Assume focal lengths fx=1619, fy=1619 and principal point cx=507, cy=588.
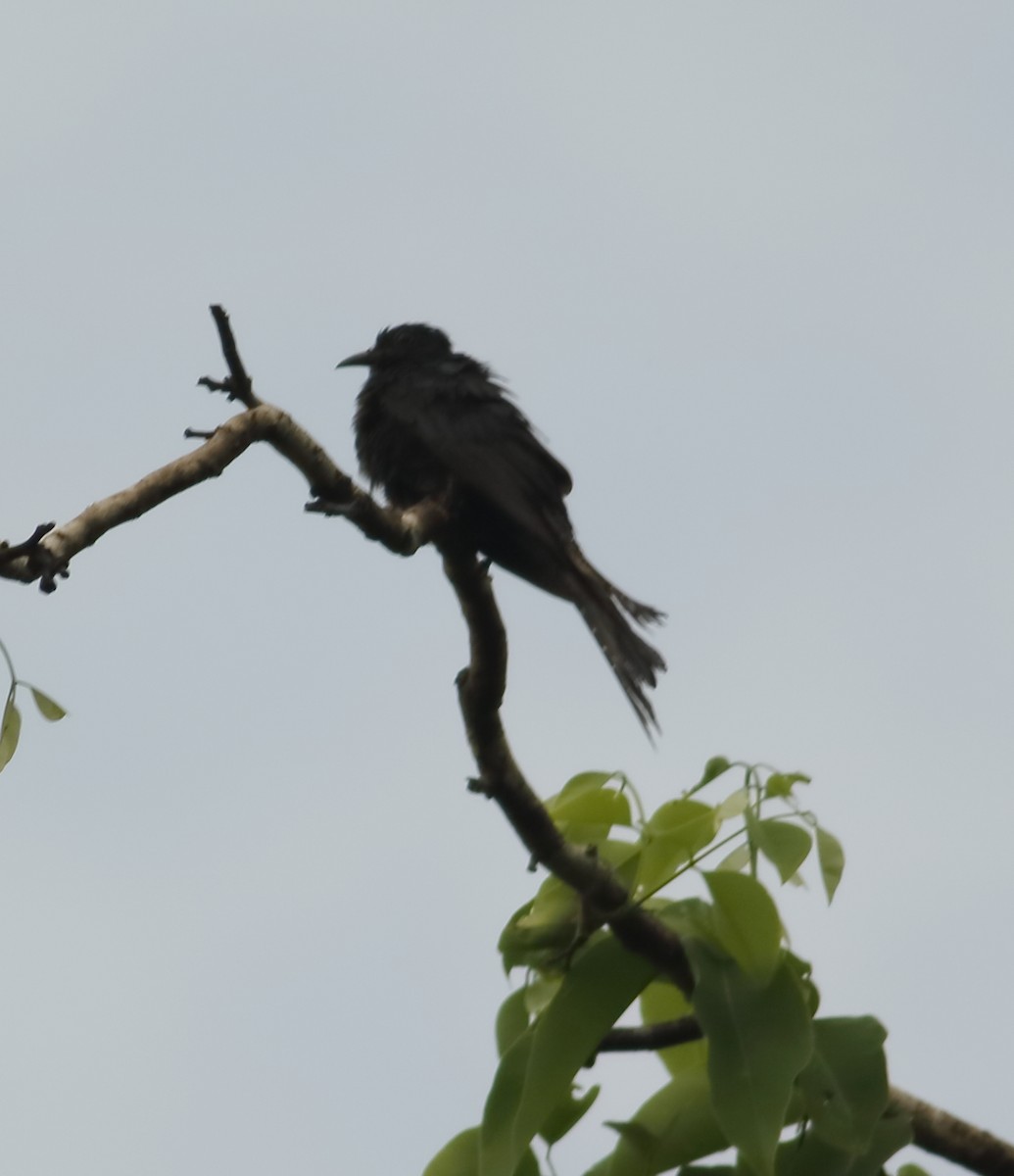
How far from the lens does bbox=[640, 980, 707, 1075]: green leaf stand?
325 cm

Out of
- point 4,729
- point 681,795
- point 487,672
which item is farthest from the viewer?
point 487,672

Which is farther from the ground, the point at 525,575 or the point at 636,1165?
the point at 525,575

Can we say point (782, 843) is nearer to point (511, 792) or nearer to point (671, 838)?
point (671, 838)

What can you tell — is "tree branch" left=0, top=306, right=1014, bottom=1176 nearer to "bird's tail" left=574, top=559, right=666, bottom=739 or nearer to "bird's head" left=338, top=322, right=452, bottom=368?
"bird's tail" left=574, top=559, right=666, bottom=739

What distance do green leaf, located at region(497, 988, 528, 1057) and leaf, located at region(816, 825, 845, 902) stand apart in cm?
65

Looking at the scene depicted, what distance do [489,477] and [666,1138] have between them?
264cm

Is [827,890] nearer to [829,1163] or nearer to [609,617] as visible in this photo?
[829,1163]

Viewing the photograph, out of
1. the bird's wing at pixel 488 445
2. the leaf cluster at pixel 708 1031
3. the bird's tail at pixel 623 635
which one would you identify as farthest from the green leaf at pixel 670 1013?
the bird's wing at pixel 488 445

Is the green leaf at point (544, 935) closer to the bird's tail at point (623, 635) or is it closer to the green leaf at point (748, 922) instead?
the green leaf at point (748, 922)

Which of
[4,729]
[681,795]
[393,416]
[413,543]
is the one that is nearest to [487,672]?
[413,543]

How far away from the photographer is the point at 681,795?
10.3ft

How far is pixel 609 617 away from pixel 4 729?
2.53 m

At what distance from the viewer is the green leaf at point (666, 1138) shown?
3002 millimetres

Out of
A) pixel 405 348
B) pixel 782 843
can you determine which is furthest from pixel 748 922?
pixel 405 348
